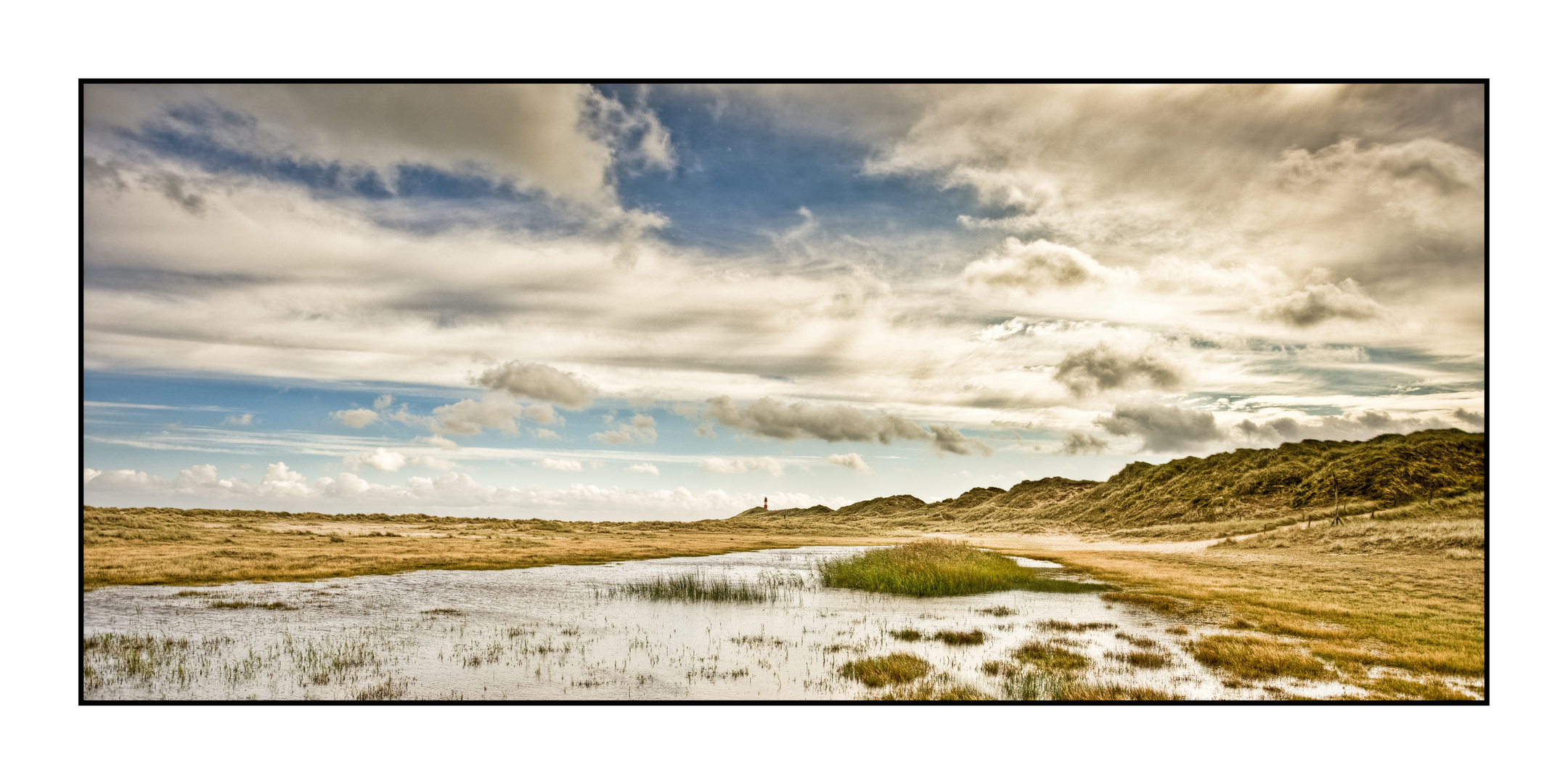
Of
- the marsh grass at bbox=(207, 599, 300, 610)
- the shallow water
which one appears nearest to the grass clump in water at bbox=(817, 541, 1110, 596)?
the shallow water

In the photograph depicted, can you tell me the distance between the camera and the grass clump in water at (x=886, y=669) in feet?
55.0

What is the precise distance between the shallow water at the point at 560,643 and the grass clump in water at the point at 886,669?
1.67ft

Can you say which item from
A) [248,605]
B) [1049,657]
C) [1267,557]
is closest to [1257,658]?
[1049,657]

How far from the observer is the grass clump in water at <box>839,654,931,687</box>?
1677cm

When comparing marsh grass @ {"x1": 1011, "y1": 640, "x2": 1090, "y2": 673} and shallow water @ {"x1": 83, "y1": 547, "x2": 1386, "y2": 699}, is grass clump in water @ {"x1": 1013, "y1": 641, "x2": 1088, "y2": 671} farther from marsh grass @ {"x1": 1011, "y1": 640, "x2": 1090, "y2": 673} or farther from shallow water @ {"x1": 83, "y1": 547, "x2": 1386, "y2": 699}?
shallow water @ {"x1": 83, "y1": 547, "x2": 1386, "y2": 699}

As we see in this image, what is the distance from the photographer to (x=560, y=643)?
70.3ft

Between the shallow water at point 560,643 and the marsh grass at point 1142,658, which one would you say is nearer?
the shallow water at point 560,643

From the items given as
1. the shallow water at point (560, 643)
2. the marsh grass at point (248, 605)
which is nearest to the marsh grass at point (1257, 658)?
the shallow water at point (560, 643)

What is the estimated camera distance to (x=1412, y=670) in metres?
16.5

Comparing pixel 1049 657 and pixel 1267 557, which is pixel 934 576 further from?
pixel 1267 557

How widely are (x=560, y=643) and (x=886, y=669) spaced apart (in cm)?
1017

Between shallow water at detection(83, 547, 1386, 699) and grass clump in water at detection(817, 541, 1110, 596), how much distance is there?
7.99ft

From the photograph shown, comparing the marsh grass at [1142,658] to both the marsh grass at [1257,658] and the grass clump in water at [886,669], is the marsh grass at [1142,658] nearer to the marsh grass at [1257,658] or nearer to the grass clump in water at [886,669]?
the marsh grass at [1257,658]

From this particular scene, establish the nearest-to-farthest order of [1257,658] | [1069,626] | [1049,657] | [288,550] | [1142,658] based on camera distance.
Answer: [1257,658] < [1142,658] < [1049,657] < [1069,626] < [288,550]
